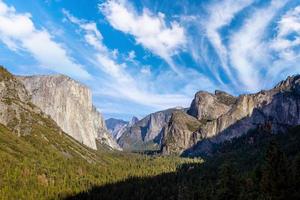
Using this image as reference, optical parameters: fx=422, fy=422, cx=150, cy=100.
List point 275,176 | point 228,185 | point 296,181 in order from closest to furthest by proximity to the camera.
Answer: point 275,176 < point 296,181 < point 228,185

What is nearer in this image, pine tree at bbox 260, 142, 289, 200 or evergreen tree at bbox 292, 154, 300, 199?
evergreen tree at bbox 292, 154, 300, 199

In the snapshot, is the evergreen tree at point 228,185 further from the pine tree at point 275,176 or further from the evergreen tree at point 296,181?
the pine tree at point 275,176

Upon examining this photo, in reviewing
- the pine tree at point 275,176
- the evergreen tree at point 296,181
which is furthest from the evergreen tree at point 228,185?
the pine tree at point 275,176

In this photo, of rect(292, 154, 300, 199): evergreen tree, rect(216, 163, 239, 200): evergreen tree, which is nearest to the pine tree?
rect(292, 154, 300, 199): evergreen tree

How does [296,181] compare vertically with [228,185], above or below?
above

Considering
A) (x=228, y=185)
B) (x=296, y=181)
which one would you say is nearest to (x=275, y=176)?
(x=296, y=181)

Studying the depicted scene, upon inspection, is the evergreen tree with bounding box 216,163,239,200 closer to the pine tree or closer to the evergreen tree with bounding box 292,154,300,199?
the evergreen tree with bounding box 292,154,300,199

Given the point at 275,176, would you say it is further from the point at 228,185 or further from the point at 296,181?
the point at 228,185

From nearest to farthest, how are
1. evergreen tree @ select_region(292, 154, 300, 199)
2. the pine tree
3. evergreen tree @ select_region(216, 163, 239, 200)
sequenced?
evergreen tree @ select_region(292, 154, 300, 199) < the pine tree < evergreen tree @ select_region(216, 163, 239, 200)

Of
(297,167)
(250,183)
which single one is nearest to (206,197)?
(250,183)

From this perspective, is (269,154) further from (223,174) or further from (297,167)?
(223,174)

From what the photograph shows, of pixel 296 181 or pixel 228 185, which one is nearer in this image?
pixel 296 181

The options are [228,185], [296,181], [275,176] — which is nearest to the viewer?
[275,176]

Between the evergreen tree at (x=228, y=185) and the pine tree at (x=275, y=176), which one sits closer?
the pine tree at (x=275, y=176)
